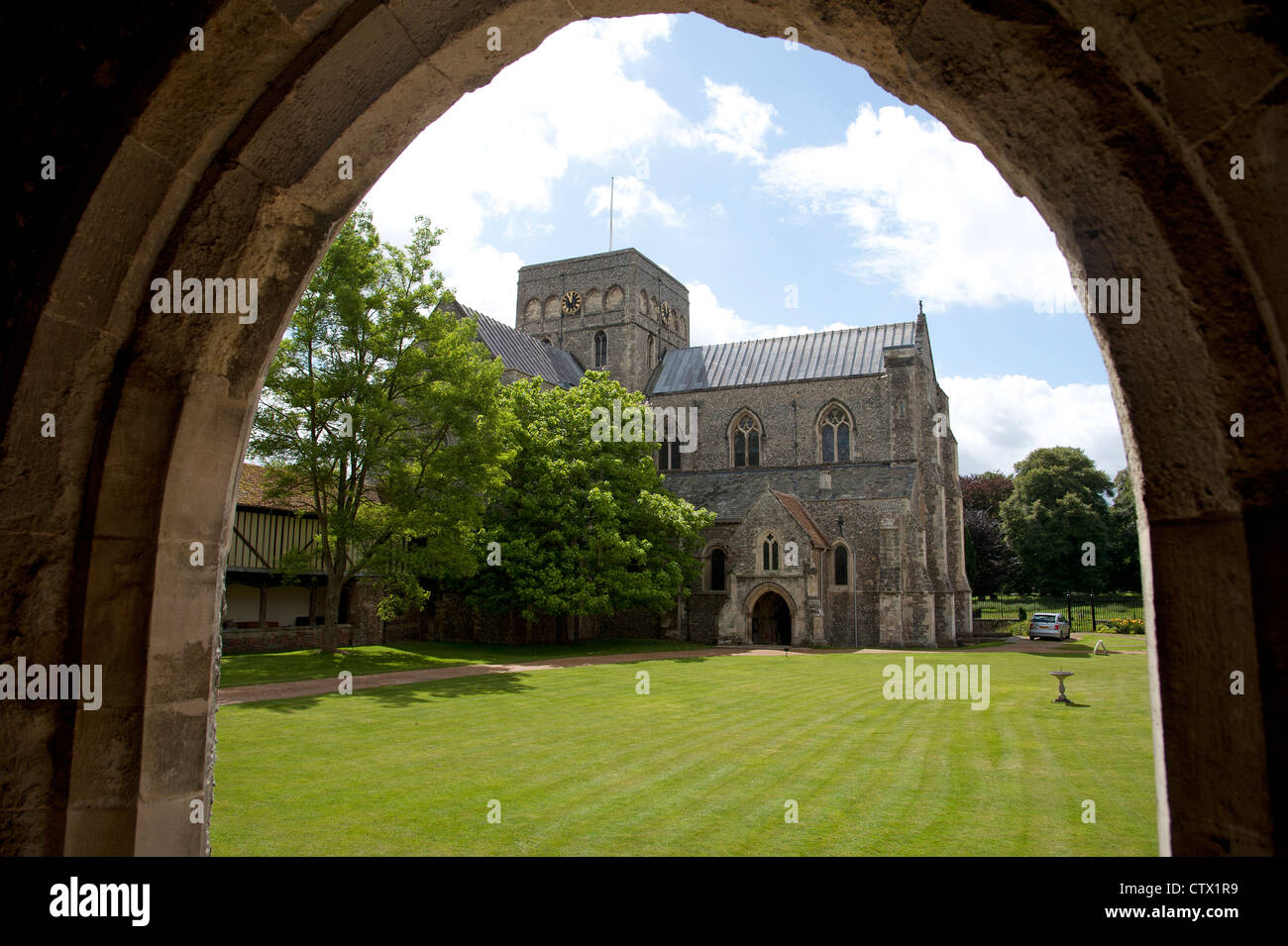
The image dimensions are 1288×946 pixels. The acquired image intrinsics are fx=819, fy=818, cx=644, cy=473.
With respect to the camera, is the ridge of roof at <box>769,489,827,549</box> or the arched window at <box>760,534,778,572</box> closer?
the arched window at <box>760,534,778,572</box>

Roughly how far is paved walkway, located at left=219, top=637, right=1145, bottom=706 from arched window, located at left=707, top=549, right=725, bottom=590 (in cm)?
491

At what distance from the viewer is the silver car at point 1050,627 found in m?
33.7

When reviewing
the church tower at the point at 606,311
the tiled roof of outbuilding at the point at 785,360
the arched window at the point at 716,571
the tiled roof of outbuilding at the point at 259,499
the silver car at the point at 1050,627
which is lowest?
the silver car at the point at 1050,627

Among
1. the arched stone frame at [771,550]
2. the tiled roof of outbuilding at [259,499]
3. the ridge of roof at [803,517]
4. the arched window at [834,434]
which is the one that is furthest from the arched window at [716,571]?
the tiled roof of outbuilding at [259,499]

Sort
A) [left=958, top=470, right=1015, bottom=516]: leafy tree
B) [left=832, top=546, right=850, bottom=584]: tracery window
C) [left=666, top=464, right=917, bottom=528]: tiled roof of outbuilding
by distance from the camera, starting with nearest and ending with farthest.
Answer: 1. [left=832, top=546, right=850, bottom=584]: tracery window
2. [left=666, top=464, right=917, bottom=528]: tiled roof of outbuilding
3. [left=958, top=470, right=1015, bottom=516]: leafy tree

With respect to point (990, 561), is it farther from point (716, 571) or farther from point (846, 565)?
point (716, 571)

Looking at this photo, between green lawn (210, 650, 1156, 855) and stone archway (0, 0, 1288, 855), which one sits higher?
stone archway (0, 0, 1288, 855)

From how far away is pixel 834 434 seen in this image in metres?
38.7

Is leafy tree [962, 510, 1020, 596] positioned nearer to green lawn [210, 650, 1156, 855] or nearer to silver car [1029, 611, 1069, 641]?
silver car [1029, 611, 1069, 641]

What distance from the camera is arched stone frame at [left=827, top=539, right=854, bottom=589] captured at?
33625 millimetres

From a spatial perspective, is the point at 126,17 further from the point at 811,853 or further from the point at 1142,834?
the point at 1142,834

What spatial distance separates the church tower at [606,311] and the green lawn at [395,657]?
19178 mm

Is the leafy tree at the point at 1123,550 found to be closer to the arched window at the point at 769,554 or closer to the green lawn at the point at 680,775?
the arched window at the point at 769,554

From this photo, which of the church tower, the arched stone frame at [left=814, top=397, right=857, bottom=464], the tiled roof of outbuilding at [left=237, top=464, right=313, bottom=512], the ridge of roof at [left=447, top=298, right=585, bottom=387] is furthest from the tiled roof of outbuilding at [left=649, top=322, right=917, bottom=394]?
the tiled roof of outbuilding at [left=237, top=464, right=313, bottom=512]
